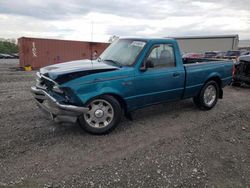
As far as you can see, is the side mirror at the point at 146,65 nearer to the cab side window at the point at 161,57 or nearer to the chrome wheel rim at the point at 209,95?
the cab side window at the point at 161,57

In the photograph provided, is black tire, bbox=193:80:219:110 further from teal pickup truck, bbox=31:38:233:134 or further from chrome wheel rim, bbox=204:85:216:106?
teal pickup truck, bbox=31:38:233:134

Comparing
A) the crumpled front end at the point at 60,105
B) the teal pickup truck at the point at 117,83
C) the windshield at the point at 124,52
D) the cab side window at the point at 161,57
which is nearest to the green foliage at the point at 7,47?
the windshield at the point at 124,52

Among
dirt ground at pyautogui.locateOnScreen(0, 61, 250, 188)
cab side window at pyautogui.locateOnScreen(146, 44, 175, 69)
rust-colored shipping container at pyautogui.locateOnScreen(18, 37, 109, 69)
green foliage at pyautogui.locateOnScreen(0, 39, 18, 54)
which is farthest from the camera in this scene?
green foliage at pyautogui.locateOnScreen(0, 39, 18, 54)

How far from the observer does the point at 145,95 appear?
4.66m

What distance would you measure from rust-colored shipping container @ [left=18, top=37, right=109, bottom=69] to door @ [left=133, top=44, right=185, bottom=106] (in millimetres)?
15978

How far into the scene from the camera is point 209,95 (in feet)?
20.1

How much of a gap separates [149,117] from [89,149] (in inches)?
81.3

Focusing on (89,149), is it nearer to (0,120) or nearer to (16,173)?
(16,173)

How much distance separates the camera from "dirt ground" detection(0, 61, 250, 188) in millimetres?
2896

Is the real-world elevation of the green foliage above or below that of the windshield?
above

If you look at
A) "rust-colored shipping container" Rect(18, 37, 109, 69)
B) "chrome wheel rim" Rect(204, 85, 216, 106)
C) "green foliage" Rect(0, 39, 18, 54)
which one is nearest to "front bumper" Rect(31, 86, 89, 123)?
"chrome wheel rim" Rect(204, 85, 216, 106)

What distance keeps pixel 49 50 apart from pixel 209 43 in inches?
1301

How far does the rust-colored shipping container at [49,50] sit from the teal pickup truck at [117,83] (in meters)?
15.9

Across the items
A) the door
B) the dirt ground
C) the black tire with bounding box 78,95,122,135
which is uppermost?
the door
